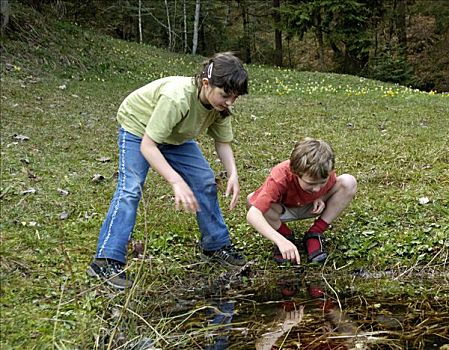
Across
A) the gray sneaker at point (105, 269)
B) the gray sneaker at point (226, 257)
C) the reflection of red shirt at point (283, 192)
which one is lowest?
the gray sneaker at point (226, 257)

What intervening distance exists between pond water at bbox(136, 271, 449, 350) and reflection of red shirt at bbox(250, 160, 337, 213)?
47 cm

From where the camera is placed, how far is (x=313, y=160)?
3.72 metres

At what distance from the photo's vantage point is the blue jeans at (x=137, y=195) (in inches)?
143

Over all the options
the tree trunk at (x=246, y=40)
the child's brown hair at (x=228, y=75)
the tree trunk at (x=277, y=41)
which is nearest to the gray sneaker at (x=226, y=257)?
the child's brown hair at (x=228, y=75)

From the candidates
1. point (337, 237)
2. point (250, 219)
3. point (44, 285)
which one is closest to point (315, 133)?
point (337, 237)

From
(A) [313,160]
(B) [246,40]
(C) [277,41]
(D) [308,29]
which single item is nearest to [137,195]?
(A) [313,160]

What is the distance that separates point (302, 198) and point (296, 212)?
0.64 feet

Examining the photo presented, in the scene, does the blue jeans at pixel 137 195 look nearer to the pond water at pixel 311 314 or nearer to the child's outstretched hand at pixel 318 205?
the pond water at pixel 311 314

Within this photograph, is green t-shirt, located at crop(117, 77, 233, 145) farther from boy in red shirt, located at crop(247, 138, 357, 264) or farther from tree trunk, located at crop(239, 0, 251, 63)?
tree trunk, located at crop(239, 0, 251, 63)

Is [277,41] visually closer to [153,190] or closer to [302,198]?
[153,190]

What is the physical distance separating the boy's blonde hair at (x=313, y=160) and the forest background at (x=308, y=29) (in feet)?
54.6

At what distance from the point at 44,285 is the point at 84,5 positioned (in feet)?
75.8

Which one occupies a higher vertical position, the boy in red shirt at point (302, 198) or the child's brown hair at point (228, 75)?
→ the child's brown hair at point (228, 75)

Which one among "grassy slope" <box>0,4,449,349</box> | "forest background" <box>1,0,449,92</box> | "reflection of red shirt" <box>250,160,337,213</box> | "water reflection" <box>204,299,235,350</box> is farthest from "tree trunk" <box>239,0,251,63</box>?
"water reflection" <box>204,299,235,350</box>
